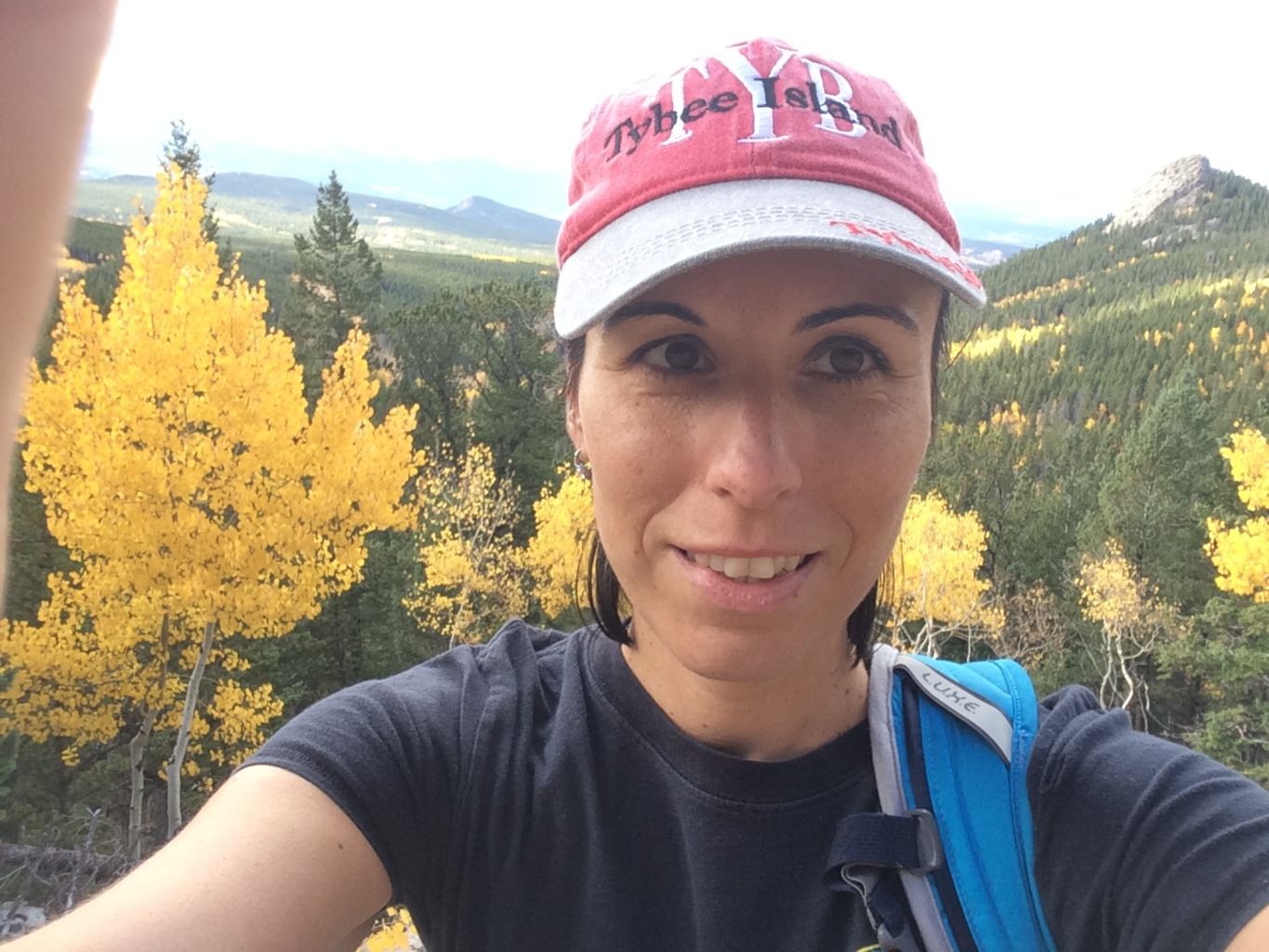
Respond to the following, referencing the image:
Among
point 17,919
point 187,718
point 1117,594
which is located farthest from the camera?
point 1117,594

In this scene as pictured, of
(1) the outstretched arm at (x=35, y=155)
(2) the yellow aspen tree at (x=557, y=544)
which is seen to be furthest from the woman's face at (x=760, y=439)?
(2) the yellow aspen tree at (x=557, y=544)

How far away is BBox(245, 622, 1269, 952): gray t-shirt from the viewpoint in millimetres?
1098

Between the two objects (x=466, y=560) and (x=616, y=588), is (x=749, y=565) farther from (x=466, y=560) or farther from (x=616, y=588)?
(x=466, y=560)

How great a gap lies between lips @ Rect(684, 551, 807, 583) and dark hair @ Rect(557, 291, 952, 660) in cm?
→ 25

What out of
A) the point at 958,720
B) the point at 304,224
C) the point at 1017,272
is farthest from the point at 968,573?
the point at 304,224

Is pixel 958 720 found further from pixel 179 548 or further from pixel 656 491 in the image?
pixel 179 548

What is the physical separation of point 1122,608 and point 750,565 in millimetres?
22780

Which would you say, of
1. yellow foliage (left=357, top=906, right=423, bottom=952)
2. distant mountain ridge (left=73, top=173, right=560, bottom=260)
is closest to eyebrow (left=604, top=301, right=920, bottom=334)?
yellow foliage (left=357, top=906, right=423, bottom=952)

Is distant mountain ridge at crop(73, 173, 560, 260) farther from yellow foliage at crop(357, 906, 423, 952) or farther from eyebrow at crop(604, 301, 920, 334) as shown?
eyebrow at crop(604, 301, 920, 334)

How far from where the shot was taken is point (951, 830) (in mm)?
1146

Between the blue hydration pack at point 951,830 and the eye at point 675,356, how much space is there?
25.9 inches

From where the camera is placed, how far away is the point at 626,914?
1.21 meters

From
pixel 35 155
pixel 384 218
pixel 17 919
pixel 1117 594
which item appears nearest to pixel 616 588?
pixel 35 155

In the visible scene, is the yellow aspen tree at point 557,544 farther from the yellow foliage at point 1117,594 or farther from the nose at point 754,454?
the nose at point 754,454
